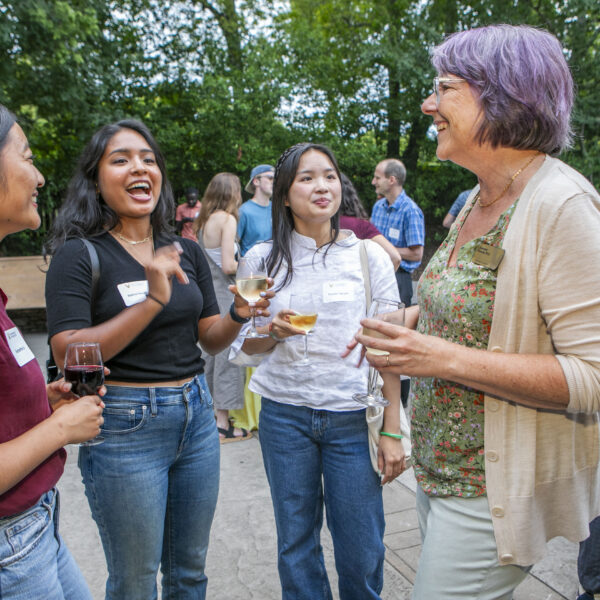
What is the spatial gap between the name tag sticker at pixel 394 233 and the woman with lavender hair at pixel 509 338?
4532mm

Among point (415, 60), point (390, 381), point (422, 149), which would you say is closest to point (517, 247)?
point (390, 381)

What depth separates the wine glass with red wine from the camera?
1706mm

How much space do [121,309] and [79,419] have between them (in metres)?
0.56

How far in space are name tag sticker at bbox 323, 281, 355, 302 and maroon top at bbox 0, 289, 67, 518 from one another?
114 cm

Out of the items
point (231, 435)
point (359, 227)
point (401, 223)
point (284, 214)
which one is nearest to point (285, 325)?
point (284, 214)

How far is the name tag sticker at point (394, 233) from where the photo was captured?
242 inches

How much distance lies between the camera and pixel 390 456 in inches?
85.4

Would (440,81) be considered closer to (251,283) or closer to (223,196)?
(251,283)

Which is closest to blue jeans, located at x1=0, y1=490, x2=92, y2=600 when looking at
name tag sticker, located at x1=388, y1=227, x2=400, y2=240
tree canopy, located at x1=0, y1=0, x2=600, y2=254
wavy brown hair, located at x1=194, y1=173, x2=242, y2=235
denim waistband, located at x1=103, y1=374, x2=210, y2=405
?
denim waistband, located at x1=103, y1=374, x2=210, y2=405

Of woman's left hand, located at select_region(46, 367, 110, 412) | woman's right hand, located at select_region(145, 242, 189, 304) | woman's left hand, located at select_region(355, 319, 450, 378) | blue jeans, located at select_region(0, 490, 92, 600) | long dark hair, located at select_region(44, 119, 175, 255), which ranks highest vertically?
long dark hair, located at select_region(44, 119, 175, 255)

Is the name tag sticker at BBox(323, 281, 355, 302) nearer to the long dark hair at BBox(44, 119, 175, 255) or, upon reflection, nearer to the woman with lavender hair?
the woman with lavender hair

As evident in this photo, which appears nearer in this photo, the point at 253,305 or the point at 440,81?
the point at 440,81

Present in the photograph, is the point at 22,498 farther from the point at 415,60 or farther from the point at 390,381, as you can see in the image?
Answer: the point at 415,60

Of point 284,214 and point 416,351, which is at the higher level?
point 284,214
